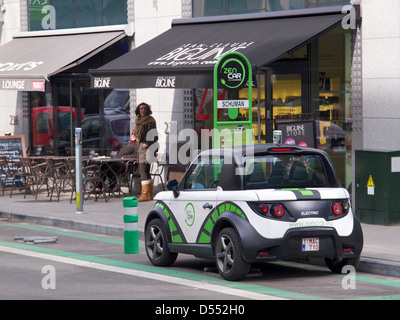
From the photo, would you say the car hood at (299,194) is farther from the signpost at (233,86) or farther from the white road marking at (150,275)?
the signpost at (233,86)

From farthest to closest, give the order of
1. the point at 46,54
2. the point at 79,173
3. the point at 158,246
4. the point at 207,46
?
the point at 46,54
the point at 207,46
the point at 79,173
the point at 158,246

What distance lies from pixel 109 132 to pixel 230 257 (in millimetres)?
12028

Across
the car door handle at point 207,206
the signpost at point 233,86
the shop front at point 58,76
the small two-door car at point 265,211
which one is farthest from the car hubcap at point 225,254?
the shop front at point 58,76

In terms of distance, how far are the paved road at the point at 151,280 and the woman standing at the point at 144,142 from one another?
217 inches

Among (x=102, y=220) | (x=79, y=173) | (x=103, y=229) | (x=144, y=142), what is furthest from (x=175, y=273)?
(x=144, y=142)

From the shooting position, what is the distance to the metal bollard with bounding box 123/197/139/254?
1219 centimetres

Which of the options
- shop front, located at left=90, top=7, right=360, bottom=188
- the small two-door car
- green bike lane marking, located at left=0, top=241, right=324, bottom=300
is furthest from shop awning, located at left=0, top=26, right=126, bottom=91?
the small two-door car

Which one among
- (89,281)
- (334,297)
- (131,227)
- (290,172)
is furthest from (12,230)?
(334,297)

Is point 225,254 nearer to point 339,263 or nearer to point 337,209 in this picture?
point 337,209

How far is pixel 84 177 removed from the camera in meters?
19.0

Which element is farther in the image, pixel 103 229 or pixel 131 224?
pixel 103 229

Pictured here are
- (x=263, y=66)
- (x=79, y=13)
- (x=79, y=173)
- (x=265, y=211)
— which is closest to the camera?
(x=265, y=211)

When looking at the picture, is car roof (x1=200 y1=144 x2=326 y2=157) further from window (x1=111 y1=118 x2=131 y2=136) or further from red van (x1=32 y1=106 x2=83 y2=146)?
red van (x1=32 y1=106 x2=83 y2=146)

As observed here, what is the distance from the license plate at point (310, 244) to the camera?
9906 millimetres
